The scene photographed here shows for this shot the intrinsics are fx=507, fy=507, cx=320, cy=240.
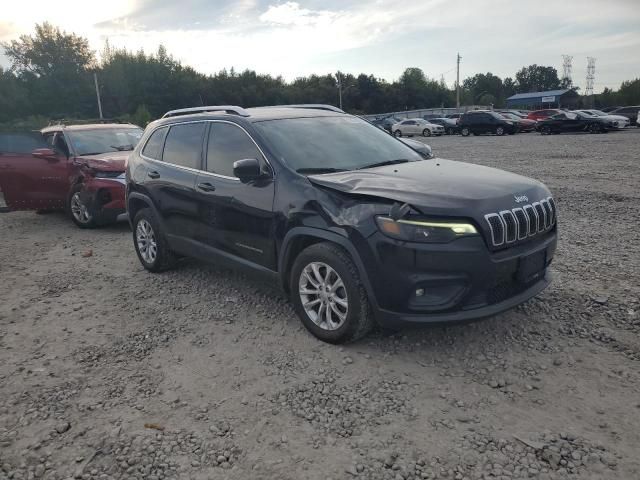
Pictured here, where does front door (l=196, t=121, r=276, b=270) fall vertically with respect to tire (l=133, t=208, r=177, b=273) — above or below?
above

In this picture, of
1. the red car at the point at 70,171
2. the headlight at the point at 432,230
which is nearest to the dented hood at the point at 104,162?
the red car at the point at 70,171

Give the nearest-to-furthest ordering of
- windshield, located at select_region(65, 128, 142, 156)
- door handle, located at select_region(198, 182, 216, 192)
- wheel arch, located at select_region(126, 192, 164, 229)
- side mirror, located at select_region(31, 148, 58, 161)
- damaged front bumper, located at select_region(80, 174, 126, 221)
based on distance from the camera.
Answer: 1. door handle, located at select_region(198, 182, 216, 192)
2. wheel arch, located at select_region(126, 192, 164, 229)
3. damaged front bumper, located at select_region(80, 174, 126, 221)
4. side mirror, located at select_region(31, 148, 58, 161)
5. windshield, located at select_region(65, 128, 142, 156)

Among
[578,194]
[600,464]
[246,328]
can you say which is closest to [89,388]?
[246,328]

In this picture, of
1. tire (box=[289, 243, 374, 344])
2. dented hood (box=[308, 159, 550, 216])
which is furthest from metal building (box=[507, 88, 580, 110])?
tire (box=[289, 243, 374, 344])

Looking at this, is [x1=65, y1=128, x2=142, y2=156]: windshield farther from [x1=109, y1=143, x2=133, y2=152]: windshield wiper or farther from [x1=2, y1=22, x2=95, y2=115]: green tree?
[x1=2, y1=22, x2=95, y2=115]: green tree

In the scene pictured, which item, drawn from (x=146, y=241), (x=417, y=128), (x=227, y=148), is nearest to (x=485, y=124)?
(x=417, y=128)

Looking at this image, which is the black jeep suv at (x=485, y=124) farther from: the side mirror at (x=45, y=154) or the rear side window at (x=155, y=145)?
the rear side window at (x=155, y=145)

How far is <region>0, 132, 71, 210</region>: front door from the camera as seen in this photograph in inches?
342

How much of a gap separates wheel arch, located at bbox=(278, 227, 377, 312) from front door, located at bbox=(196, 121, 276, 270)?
0.16 metres

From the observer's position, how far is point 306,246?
400 cm

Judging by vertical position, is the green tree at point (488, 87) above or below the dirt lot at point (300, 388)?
above

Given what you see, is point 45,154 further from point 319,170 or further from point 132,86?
point 132,86

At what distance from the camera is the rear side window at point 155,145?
18.5ft

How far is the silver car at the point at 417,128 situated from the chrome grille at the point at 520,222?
108 ft
